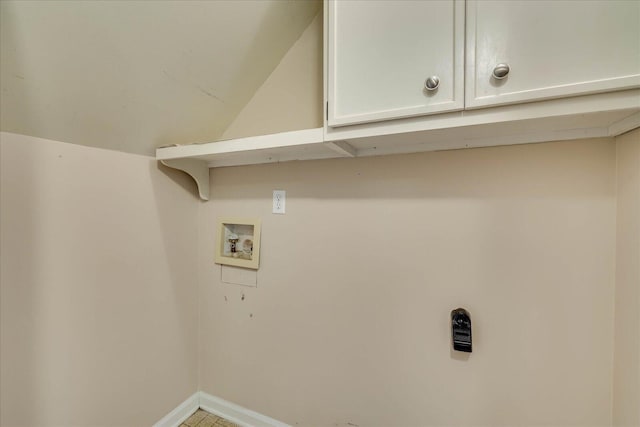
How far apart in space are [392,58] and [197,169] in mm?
1133

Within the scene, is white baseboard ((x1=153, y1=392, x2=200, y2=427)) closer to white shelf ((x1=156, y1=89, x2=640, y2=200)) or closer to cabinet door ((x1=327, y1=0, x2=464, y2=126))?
white shelf ((x1=156, y1=89, x2=640, y2=200))

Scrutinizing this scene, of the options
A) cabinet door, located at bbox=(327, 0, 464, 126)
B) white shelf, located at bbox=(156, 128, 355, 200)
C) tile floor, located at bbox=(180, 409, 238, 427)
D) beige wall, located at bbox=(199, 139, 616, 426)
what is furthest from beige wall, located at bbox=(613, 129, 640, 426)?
tile floor, located at bbox=(180, 409, 238, 427)

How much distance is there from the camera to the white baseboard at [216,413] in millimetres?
1417

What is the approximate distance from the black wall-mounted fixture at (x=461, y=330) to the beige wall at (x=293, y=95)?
1014 millimetres

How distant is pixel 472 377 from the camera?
1037 mm

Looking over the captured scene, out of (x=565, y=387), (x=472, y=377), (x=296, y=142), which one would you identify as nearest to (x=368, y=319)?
(x=472, y=377)

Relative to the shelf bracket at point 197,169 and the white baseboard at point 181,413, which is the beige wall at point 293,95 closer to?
the shelf bracket at point 197,169

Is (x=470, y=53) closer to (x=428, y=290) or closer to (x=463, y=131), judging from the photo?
(x=463, y=131)

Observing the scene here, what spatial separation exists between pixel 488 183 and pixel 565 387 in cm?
75

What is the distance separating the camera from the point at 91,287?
112 cm

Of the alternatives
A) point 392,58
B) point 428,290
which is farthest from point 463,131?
point 428,290

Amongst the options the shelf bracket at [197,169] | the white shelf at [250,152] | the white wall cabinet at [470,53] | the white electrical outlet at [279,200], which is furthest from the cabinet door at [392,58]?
the shelf bracket at [197,169]

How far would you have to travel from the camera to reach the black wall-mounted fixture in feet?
3.32

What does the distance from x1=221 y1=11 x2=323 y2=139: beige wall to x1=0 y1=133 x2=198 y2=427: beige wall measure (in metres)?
0.56
